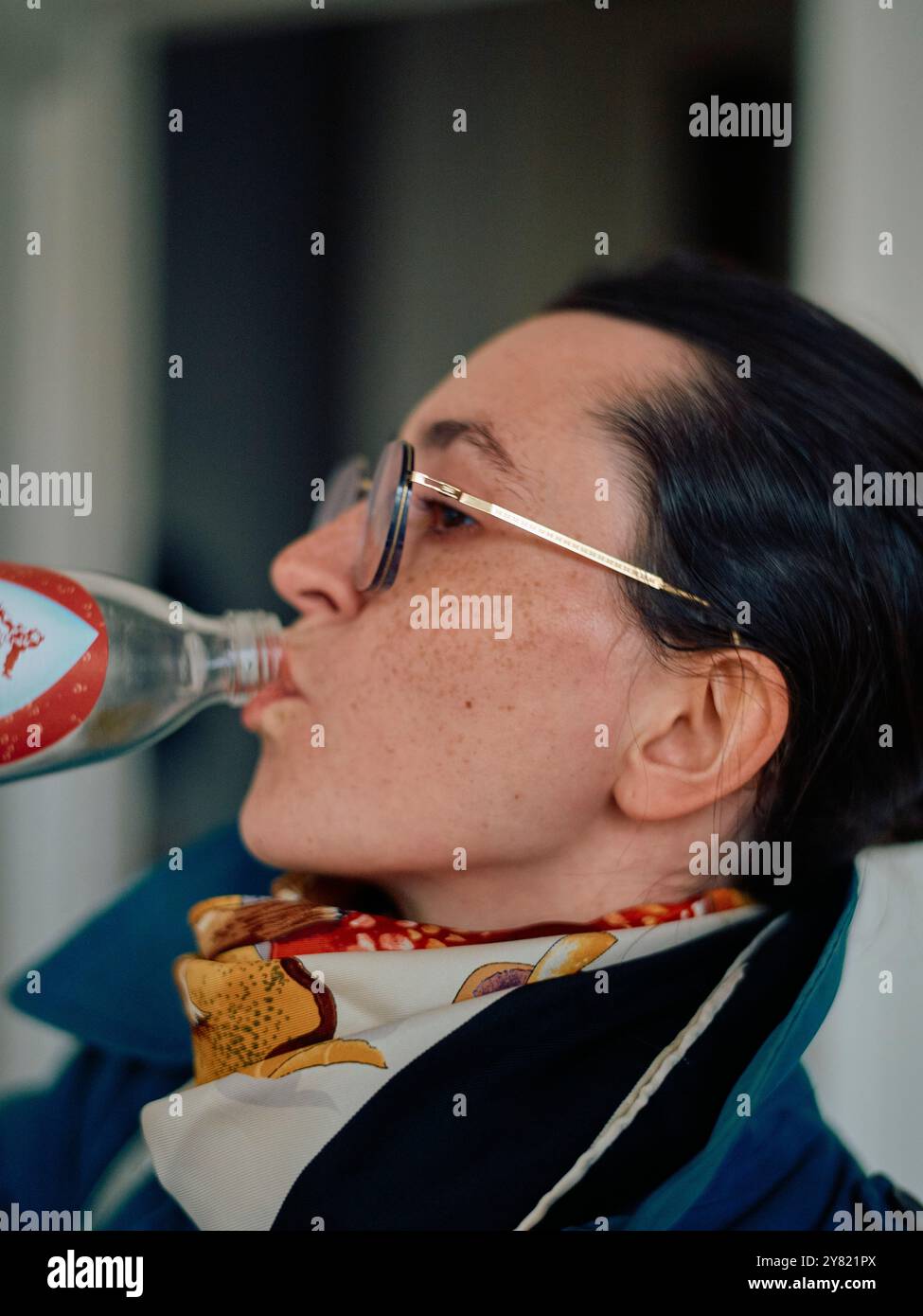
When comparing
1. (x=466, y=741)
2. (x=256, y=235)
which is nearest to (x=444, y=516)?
(x=466, y=741)

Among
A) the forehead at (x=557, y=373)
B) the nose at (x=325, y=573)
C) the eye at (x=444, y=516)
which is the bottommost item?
the nose at (x=325, y=573)

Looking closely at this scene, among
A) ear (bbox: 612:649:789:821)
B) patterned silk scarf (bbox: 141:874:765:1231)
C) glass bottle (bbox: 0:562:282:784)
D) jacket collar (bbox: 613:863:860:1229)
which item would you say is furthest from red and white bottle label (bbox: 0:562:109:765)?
jacket collar (bbox: 613:863:860:1229)

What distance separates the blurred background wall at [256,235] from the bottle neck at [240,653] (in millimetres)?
1078

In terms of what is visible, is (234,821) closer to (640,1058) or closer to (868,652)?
(640,1058)

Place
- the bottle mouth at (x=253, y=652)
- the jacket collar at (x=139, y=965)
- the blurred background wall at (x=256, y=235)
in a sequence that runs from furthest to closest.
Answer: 1. the blurred background wall at (x=256, y=235)
2. the jacket collar at (x=139, y=965)
3. the bottle mouth at (x=253, y=652)

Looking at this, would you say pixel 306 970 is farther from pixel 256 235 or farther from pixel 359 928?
pixel 256 235

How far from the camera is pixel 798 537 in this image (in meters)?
0.79

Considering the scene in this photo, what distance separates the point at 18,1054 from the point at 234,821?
84cm

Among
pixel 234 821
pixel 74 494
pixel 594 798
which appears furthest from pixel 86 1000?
pixel 74 494

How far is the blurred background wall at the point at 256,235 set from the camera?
1.75 metres

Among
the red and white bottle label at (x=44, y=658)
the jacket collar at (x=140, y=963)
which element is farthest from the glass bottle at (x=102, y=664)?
the jacket collar at (x=140, y=963)

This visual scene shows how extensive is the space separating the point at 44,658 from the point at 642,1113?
0.51 metres

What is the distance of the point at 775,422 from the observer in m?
0.80

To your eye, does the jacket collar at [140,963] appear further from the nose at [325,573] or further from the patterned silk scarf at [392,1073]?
the nose at [325,573]
